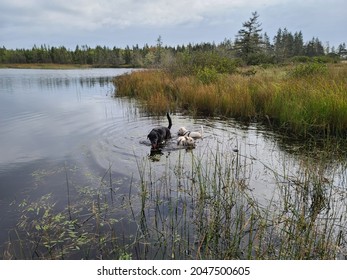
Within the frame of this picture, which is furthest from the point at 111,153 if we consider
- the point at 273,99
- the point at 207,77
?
the point at 207,77

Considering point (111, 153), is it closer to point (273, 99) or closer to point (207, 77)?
point (273, 99)

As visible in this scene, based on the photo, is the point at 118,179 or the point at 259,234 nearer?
the point at 259,234

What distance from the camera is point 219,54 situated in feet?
98.3

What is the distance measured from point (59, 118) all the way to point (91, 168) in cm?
727

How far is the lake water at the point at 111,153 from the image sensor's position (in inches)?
211

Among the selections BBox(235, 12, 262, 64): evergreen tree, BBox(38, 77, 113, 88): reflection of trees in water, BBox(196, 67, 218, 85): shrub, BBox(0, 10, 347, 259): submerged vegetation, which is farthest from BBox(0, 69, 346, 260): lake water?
BBox(235, 12, 262, 64): evergreen tree

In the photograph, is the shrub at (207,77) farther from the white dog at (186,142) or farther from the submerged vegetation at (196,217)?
the white dog at (186,142)

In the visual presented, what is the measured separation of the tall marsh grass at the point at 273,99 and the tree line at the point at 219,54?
6.59 metres

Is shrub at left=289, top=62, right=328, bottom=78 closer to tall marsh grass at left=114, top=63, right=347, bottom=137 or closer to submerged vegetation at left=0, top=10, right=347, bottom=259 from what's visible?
tall marsh grass at left=114, top=63, right=347, bottom=137

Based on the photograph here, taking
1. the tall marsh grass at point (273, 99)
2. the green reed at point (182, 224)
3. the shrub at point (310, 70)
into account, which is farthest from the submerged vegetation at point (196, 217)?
the shrub at point (310, 70)

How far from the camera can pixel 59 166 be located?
6500 mm

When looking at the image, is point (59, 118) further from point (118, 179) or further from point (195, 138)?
point (118, 179)

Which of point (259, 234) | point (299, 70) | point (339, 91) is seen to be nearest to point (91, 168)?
point (259, 234)

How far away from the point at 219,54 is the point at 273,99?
21.1 metres
